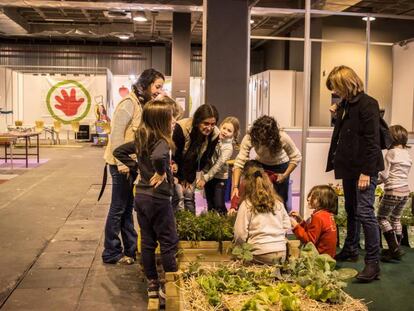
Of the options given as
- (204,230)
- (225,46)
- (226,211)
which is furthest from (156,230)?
(225,46)

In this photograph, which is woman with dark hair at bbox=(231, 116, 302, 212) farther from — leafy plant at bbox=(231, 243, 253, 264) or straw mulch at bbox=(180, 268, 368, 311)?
straw mulch at bbox=(180, 268, 368, 311)

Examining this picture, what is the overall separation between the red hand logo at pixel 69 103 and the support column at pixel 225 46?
1234 cm

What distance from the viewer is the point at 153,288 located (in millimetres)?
3492

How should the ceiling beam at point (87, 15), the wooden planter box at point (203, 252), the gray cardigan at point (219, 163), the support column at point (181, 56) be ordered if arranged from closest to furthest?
the wooden planter box at point (203, 252)
the gray cardigan at point (219, 163)
the support column at point (181, 56)
the ceiling beam at point (87, 15)

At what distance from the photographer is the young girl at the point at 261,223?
3.54 m

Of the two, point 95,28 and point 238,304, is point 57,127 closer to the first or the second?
point 95,28

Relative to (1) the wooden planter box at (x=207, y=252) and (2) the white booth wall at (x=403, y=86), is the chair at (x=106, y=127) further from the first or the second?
(1) the wooden planter box at (x=207, y=252)

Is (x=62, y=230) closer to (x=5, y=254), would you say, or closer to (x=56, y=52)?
(x=5, y=254)

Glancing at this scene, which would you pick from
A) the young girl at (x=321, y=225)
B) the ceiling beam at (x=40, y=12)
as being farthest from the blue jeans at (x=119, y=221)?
Answer: the ceiling beam at (x=40, y=12)

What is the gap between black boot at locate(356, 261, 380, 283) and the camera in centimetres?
402

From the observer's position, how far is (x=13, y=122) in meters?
18.2

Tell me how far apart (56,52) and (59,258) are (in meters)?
18.6

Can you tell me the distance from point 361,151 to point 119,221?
1917mm

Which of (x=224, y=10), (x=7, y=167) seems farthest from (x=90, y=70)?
(x=224, y=10)
